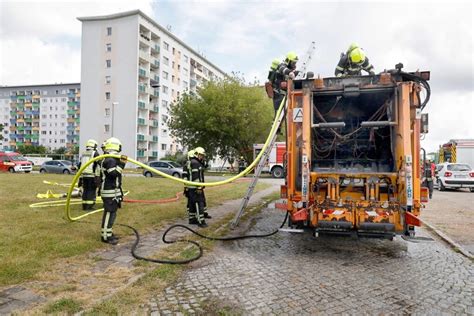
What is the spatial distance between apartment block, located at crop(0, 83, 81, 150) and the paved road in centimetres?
9296

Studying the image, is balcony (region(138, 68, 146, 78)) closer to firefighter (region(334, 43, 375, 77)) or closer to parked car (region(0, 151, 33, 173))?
parked car (region(0, 151, 33, 173))

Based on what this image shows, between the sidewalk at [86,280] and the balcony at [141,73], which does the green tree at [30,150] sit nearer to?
the balcony at [141,73]

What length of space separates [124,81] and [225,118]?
25474 millimetres

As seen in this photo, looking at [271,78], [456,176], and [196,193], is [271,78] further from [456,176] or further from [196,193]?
[456,176]

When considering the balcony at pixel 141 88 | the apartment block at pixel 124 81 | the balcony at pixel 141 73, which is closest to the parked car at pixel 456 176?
the apartment block at pixel 124 81

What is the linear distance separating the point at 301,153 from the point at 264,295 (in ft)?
7.89

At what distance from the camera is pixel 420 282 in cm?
430

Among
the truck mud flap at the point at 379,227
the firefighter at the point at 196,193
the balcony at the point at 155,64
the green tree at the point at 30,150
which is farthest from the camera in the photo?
the green tree at the point at 30,150

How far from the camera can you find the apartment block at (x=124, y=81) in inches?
1965

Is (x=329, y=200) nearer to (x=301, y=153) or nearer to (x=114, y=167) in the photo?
(x=301, y=153)

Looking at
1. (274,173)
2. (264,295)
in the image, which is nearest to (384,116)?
(264,295)

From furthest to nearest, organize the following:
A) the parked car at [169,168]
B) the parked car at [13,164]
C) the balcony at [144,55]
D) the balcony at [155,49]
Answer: the balcony at [155,49]
the balcony at [144,55]
the parked car at [13,164]
the parked car at [169,168]

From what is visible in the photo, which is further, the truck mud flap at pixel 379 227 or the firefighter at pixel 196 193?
the firefighter at pixel 196 193

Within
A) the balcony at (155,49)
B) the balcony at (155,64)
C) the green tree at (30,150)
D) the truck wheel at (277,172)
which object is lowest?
the truck wheel at (277,172)
